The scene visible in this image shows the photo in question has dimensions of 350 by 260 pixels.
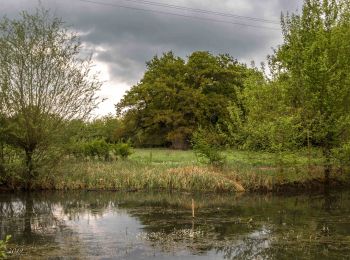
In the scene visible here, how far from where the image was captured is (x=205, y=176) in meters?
22.9

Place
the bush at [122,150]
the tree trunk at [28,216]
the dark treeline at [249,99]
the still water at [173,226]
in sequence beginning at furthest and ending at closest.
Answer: the bush at [122,150] → the dark treeline at [249,99] → the tree trunk at [28,216] → the still water at [173,226]

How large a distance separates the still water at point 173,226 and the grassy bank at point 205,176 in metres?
1.25

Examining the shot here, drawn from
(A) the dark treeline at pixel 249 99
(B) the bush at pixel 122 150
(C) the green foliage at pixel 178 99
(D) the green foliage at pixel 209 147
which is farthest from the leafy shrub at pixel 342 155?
(C) the green foliage at pixel 178 99

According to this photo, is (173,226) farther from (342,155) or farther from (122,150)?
(122,150)

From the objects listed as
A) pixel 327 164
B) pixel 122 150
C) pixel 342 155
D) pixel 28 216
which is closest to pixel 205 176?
pixel 327 164

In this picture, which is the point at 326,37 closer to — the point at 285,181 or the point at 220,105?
the point at 285,181

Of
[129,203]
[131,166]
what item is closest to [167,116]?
[131,166]

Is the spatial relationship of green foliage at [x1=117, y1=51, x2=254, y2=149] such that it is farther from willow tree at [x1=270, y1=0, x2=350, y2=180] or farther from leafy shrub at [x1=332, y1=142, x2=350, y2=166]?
leafy shrub at [x1=332, y1=142, x2=350, y2=166]

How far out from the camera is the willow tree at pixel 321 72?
2364 cm

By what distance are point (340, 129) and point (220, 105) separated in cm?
2811

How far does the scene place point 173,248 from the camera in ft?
38.3

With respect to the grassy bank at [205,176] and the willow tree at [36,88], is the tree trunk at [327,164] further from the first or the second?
the willow tree at [36,88]

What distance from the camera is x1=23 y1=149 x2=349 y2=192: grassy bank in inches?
903

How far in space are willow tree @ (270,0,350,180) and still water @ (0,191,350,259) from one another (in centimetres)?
377
